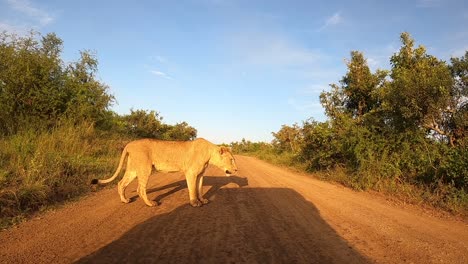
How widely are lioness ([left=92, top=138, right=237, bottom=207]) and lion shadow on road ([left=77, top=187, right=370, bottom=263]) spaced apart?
99cm

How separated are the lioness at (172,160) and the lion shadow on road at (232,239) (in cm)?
99

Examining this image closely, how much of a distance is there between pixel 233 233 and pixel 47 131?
427 inches

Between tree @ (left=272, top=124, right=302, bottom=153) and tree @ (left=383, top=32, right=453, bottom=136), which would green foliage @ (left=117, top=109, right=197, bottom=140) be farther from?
tree @ (left=383, top=32, right=453, bottom=136)

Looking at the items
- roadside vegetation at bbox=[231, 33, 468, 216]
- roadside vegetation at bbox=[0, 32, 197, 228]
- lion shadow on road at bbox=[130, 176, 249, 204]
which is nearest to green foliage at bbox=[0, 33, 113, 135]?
roadside vegetation at bbox=[0, 32, 197, 228]

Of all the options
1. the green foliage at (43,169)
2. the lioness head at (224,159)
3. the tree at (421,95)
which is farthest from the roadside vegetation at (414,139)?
the green foliage at (43,169)

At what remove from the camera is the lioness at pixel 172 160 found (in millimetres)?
8617

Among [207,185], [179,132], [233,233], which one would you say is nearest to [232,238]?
[233,233]

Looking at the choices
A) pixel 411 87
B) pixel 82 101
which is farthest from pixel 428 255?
pixel 82 101

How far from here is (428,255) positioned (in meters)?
5.56

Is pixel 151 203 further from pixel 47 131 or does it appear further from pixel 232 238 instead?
pixel 47 131

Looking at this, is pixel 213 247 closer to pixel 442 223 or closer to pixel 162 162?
pixel 162 162

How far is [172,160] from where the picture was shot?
29.8 ft

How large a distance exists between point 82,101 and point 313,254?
15.7 m

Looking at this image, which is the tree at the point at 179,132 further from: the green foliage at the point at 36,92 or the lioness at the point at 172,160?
the lioness at the point at 172,160
